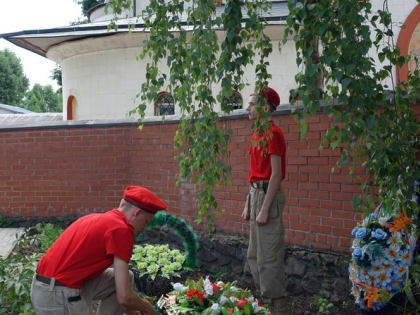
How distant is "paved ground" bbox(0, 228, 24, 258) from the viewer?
7.00 metres

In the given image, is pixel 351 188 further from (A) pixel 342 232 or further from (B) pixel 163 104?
(B) pixel 163 104

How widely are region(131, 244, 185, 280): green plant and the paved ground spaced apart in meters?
2.22

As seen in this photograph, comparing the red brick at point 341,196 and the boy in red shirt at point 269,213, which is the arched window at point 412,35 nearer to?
the red brick at point 341,196

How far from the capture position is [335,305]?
489 centimetres

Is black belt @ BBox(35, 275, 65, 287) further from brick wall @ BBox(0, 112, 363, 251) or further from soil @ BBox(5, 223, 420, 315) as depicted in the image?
brick wall @ BBox(0, 112, 363, 251)

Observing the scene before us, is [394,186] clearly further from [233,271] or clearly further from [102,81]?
[102,81]

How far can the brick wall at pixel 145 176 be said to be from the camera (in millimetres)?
5195

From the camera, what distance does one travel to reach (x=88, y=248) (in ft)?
10.3

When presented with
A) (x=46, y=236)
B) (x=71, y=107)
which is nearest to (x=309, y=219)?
(x=46, y=236)

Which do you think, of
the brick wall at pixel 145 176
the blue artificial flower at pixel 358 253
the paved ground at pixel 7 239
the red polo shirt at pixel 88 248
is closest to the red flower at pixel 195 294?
the red polo shirt at pixel 88 248

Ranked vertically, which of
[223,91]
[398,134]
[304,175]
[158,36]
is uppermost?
[158,36]

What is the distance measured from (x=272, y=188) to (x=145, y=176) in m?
4.06

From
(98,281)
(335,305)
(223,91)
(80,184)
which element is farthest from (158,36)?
(80,184)

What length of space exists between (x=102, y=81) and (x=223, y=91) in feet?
34.9
